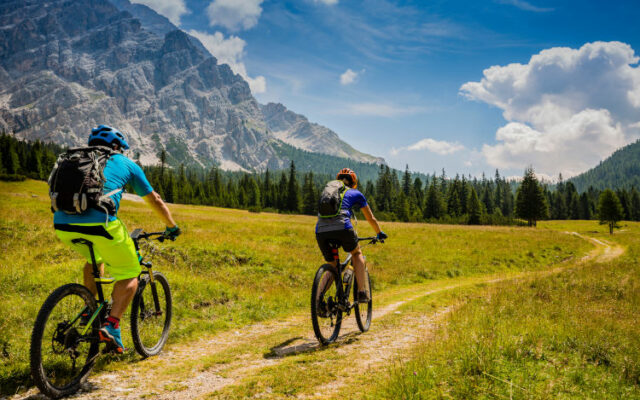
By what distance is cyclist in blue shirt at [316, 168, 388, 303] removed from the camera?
6613mm

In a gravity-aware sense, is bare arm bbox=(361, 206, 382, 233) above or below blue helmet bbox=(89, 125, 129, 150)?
below

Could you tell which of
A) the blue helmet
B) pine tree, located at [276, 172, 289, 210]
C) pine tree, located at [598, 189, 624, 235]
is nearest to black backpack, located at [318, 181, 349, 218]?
the blue helmet

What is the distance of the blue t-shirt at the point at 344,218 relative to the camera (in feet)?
21.6

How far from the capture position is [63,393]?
13.7 feet

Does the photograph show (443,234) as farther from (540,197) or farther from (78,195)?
(540,197)

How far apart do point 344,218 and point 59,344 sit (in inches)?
195

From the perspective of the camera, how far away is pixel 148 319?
5.99 m

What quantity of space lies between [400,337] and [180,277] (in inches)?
280

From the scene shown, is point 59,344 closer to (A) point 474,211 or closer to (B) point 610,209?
(B) point 610,209

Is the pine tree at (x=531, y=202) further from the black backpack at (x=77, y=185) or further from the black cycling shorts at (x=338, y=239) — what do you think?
the black backpack at (x=77, y=185)

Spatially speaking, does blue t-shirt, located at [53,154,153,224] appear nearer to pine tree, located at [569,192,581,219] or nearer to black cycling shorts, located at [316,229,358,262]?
black cycling shorts, located at [316,229,358,262]

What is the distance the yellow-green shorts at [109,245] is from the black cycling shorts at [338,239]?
3454 mm

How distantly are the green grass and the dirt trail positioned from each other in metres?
0.81

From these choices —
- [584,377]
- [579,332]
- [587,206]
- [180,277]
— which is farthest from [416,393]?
[587,206]
